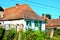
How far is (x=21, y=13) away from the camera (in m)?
48.7

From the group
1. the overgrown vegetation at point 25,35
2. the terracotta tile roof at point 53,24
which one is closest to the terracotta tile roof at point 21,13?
the terracotta tile roof at point 53,24

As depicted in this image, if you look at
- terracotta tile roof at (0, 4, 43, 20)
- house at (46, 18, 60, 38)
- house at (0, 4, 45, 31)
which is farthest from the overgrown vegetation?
house at (46, 18, 60, 38)

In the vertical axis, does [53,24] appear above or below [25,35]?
above

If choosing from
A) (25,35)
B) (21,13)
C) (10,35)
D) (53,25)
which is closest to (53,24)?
(53,25)

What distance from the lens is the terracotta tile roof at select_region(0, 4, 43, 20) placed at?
47.5 metres

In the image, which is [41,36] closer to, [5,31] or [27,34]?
[27,34]

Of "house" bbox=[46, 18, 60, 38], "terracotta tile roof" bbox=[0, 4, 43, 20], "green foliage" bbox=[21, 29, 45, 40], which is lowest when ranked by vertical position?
"green foliage" bbox=[21, 29, 45, 40]

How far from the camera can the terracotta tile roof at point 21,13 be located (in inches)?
1872

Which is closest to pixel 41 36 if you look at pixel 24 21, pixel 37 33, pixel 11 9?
pixel 37 33

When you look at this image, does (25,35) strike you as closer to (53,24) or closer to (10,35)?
(10,35)

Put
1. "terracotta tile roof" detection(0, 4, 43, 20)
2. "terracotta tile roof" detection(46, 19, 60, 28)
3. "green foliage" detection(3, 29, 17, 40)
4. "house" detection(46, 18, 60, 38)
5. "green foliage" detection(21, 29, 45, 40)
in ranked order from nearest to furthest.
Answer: "green foliage" detection(21, 29, 45, 40)
"green foliage" detection(3, 29, 17, 40)
"terracotta tile roof" detection(0, 4, 43, 20)
"house" detection(46, 18, 60, 38)
"terracotta tile roof" detection(46, 19, 60, 28)

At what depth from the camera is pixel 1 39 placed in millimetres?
A: 29984

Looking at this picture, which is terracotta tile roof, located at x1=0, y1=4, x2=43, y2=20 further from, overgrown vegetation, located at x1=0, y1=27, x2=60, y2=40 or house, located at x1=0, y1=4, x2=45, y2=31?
overgrown vegetation, located at x1=0, y1=27, x2=60, y2=40

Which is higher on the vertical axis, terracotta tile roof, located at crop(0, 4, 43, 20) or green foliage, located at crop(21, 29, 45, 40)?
terracotta tile roof, located at crop(0, 4, 43, 20)
